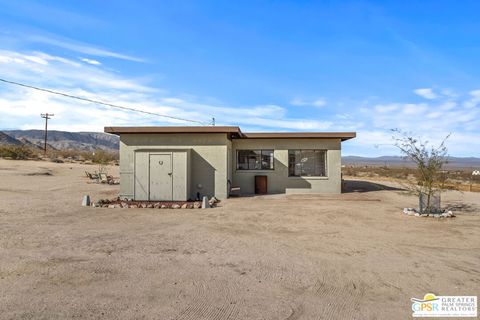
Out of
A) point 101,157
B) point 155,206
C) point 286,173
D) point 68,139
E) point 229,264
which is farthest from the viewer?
point 68,139

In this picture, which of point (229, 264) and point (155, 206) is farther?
point (155, 206)

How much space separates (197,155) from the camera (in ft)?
53.1

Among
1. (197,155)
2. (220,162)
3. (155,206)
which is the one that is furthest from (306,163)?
(155,206)

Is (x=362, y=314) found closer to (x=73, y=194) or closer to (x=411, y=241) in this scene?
(x=411, y=241)

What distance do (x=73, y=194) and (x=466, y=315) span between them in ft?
56.8

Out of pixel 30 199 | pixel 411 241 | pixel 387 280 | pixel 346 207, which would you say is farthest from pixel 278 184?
pixel 387 280

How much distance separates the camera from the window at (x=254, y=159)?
19000 mm

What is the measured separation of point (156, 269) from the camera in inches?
230

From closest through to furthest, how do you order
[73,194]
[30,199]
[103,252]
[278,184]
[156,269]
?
1. [156,269]
2. [103,252]
3. [30,199]
4. [73,194]
5. [278,184]

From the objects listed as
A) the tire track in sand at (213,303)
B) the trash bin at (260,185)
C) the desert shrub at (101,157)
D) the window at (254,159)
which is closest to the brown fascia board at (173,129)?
the window at (254,159)

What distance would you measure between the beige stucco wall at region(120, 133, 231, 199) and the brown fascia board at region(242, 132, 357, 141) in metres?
2.70

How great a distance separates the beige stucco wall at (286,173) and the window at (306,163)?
11.5 inches

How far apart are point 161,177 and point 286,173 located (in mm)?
7167

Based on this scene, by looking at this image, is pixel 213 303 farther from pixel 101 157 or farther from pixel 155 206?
pixel 101 157
